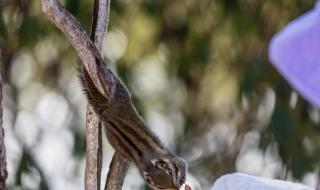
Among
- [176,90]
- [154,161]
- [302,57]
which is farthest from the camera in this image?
[176,90]

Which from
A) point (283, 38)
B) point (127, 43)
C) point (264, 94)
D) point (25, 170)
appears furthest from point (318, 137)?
point (283, 38)

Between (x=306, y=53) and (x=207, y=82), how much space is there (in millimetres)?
2054

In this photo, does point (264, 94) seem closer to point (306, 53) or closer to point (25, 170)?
point (25, 170)

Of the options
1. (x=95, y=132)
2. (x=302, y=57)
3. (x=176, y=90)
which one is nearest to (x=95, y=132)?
(x=95, y=132)

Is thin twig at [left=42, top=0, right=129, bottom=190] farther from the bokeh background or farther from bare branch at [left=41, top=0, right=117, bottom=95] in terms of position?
the bokeh background

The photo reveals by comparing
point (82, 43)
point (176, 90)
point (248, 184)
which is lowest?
point (176, 90)

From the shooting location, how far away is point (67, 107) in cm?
223

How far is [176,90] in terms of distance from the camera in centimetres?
239

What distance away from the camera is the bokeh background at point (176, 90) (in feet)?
6.68

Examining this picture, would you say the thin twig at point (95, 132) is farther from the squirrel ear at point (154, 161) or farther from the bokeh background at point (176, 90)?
the bokeh background at point (176, 90)

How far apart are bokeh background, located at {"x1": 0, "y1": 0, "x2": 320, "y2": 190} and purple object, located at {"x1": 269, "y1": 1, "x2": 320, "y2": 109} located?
1626mm

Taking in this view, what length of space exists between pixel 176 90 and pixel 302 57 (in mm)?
2077

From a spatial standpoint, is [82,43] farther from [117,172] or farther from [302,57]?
[302,57]

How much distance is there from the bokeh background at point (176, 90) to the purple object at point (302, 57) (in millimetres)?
1626
